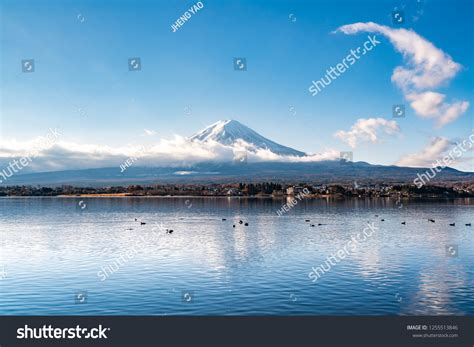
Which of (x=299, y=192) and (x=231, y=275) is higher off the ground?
(x=299, y=192)

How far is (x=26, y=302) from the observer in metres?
19.7

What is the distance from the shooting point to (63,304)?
63.5 feet

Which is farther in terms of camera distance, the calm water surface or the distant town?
the distant town

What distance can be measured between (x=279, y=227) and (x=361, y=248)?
16940mm

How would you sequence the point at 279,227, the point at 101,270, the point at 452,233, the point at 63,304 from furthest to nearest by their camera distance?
the point at 279,227
the point at 452,233
the point at 101,270
the point at 63,304

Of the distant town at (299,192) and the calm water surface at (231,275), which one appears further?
the distant town at (299,192)

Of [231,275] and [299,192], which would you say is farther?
[299,192]

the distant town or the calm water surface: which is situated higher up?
the distant town

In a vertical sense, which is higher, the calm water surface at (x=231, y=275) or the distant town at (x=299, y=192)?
the distant town at (x=299, y=192)
